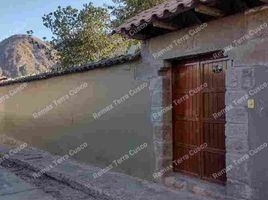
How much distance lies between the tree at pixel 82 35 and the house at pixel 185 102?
8772 millimetres

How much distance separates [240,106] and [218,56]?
102cm

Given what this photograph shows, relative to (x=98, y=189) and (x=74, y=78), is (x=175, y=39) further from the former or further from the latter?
(x=74, y=78)

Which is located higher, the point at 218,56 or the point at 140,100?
the point at 218,56

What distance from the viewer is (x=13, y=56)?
46.0m

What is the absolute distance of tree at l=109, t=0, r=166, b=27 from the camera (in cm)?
1717

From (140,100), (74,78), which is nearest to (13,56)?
(74,78)

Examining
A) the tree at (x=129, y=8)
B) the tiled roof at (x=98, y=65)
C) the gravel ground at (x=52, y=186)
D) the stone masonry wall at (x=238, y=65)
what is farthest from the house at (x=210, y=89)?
the tree at (x=129, y=8)

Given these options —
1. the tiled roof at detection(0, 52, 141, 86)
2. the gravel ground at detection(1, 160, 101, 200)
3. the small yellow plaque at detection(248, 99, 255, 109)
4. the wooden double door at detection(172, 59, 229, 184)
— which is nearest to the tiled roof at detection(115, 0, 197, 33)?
the tiled roof at detection(0, 52, 141, 86)

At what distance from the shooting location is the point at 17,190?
26.0 feet

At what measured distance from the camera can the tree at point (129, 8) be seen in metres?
17.2

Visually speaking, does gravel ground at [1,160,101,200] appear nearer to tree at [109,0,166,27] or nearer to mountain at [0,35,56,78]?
tree at [109,0,166,27]

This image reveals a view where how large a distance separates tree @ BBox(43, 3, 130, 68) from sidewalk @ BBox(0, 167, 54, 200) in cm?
1116

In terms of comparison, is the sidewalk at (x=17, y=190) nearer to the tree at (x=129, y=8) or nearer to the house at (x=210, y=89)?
the house at (x=210, y=89)

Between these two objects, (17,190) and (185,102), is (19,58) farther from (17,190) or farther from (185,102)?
(185,102)
